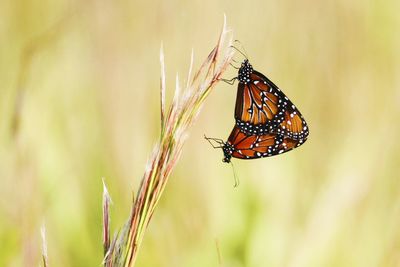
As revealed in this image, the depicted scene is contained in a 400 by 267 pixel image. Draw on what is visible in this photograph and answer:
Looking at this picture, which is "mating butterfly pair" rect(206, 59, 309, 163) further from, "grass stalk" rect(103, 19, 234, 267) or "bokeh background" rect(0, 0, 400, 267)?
"grass stalk" rect(103, 19, 234, 267)

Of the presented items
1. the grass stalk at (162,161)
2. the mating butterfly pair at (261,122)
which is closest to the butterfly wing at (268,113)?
the mating butterfly pair at (261,122)

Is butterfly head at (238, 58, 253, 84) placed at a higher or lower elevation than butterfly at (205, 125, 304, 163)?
higher

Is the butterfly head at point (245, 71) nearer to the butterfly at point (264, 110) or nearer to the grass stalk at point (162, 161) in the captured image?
the butterfly at point (264, 110)

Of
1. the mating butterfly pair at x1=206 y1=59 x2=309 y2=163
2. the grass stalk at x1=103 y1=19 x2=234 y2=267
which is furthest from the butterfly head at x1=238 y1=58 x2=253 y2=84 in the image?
the grass stalk at x1=103 y1=19 x2=234 y2=267

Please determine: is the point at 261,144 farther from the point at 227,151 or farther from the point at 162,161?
the point at 162,161

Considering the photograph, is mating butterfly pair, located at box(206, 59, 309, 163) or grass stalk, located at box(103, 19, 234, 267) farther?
mating butterfly pair, located at box(206, 59, 309, 163)
